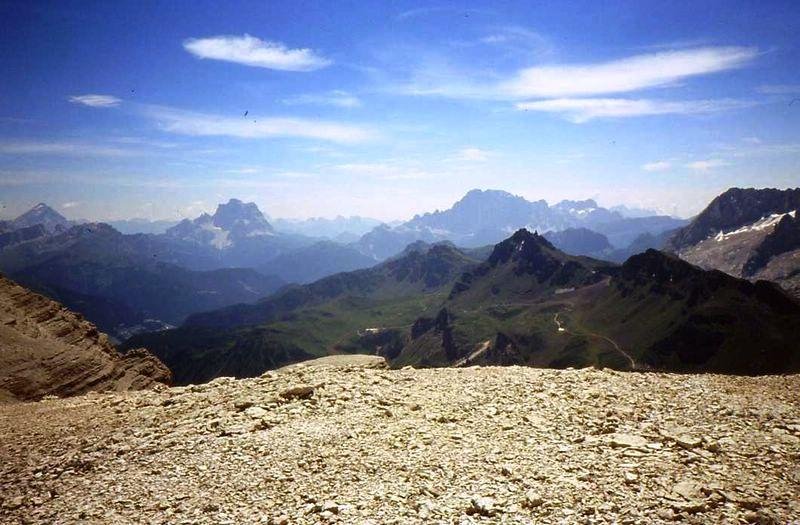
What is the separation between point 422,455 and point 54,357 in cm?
3409

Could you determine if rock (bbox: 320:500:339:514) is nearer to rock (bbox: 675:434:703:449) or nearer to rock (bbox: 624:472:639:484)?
rock (bbox: 624:472:639:484)

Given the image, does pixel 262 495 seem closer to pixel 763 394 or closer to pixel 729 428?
pixel 729 428

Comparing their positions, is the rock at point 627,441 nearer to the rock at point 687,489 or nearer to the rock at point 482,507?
the rock at point 687,489

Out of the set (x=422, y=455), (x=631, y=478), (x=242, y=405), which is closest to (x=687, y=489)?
(x=631, y=478)

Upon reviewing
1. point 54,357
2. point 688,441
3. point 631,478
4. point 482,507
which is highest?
point 688,441

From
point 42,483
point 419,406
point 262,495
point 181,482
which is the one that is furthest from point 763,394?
point 42,483

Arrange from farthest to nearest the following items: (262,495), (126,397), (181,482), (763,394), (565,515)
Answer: (126,397) < (763,394) < (181,482) < (262,495) < (565,515)

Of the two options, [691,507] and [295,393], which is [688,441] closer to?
[691,507]

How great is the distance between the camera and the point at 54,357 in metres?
33.4

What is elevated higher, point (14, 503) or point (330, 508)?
point (330, 508)

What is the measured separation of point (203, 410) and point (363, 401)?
583 centimetres

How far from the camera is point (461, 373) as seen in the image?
69.1ft

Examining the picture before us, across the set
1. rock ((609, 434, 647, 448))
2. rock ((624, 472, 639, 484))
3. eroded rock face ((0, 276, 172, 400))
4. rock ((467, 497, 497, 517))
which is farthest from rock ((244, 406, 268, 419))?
eroded rock face ((0, 276, 172, 400))

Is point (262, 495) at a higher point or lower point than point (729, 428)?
lower
